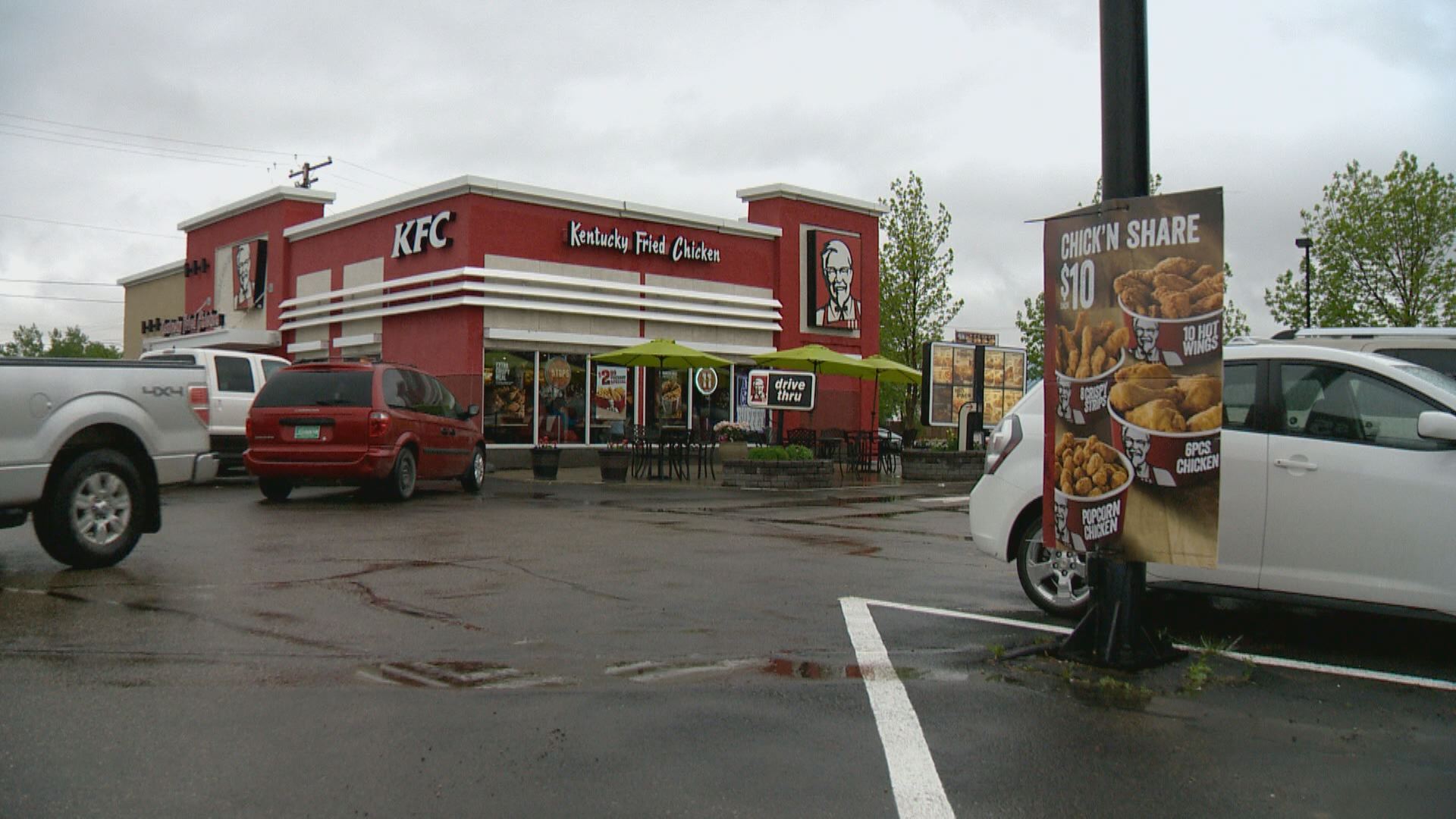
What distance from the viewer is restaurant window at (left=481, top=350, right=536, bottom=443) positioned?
24.3 metres

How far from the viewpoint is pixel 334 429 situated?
44.5 feet

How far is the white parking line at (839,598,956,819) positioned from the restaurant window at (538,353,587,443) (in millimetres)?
19102

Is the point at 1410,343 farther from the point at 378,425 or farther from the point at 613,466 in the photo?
the point at 613,466

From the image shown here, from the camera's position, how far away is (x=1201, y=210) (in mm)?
5281

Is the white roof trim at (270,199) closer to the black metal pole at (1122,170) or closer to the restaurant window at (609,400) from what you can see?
the restaurant window at (609,400)

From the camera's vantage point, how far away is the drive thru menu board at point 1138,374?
5320mm

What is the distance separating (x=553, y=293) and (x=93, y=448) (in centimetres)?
1701

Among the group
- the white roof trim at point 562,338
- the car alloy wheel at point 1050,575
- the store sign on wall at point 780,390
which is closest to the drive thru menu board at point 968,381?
the white roof trim at point 562,338

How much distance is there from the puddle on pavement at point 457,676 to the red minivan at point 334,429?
336 inches

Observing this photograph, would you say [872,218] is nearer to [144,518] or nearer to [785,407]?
[785,407]

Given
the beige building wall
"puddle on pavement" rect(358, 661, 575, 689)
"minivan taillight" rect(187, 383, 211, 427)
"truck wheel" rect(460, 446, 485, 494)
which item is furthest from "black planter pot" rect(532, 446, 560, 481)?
the beige building wall

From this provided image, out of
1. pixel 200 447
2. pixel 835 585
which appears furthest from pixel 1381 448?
pixel 200 447

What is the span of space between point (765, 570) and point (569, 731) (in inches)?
170

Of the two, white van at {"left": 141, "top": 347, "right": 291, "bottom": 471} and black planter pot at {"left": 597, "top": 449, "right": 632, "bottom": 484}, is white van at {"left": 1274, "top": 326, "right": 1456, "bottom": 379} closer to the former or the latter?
black planter pot at {"left": 597, "top": 449, "right": 632, "bottom": 484}
